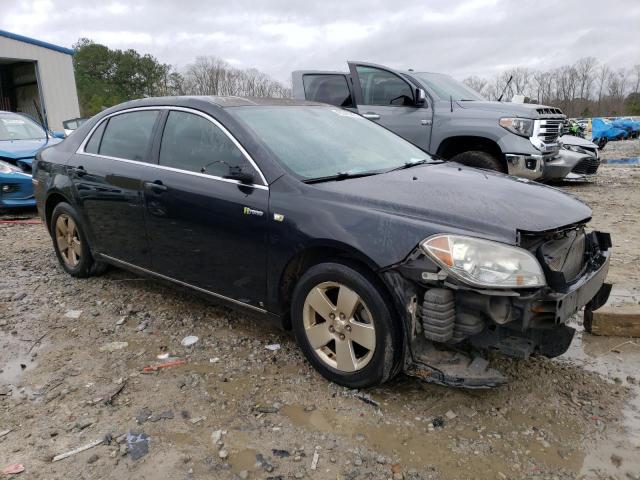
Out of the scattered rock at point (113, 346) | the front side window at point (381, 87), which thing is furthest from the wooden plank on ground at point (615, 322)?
the front side window at point (381, 87)

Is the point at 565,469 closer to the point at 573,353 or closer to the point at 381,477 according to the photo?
the point at 381,477

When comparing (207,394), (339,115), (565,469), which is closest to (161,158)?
(339,115)

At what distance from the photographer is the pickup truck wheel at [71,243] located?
4547 millimetres

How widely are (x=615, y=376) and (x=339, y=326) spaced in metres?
1.71

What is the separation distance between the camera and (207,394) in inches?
114

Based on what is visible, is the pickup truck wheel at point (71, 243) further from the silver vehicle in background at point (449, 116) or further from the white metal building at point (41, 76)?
the white metal building at point (41, 76)

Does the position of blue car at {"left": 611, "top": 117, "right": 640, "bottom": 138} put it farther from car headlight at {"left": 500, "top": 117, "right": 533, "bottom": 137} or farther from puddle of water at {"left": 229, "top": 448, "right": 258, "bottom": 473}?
puddle of water at {"left": 229, "top": 448, "right": 258, "bottom": 473}

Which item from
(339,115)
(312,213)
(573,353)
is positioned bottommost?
(573,353)

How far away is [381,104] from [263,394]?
576cm

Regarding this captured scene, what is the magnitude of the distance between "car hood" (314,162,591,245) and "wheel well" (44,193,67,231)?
9.69 feet

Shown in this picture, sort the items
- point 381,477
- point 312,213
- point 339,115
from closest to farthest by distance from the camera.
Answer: point 381,477 < point 312,213 < point 339,115

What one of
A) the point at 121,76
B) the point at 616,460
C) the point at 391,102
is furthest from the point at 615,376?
the point at 121,76

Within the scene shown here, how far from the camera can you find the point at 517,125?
22.8 feet

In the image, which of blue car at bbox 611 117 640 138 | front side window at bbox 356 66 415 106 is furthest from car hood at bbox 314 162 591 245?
blue car at bbox 611 117 640 138
